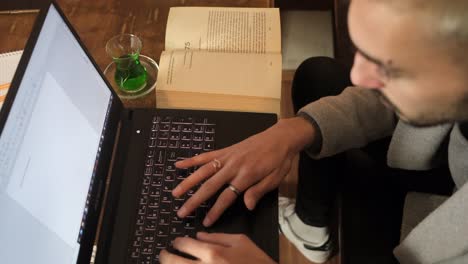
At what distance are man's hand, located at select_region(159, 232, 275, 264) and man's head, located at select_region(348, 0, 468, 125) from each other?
296 millimetres

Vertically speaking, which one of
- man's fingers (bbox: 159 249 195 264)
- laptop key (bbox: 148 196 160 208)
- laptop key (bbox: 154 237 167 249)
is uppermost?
laptop key (bbox: 148 196 160 208)

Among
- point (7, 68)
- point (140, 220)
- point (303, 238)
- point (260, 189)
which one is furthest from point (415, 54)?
point (303, 238)

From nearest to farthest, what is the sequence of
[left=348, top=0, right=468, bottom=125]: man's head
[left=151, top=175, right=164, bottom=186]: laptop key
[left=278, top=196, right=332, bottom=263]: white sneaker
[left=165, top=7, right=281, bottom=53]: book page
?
[left=348, top=0, right=468, bottom=125]: man's head, [left=151, top=175, right=164, bottom=186]: laptop key, [left=165, top=7, right=281, bottom=53]: book page, [left=278, top=196, right=332, bottom=263]: white sneaker

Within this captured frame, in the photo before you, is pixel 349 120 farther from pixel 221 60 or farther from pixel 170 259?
pixel 170 259

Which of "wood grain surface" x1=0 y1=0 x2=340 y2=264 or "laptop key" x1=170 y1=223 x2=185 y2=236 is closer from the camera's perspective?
"laptop key" x1=170 y1=223 x2=185 y2=236

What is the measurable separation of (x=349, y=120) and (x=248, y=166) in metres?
0.22

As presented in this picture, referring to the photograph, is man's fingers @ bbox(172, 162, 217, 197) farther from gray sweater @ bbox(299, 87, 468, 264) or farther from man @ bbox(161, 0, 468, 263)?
gray sweater @ bbox(299, 87, 468, 264)

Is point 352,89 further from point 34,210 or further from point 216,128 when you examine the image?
point 34,210

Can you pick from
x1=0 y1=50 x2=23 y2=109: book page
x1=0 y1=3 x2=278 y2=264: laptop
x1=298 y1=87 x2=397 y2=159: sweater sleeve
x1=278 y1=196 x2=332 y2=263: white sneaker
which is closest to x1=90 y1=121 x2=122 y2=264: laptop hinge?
x1=0 y1=3 x2=278 y2=264: laptop

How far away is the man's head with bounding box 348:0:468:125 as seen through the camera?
13.8 inches

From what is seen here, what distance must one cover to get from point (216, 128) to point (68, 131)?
27 centimetres

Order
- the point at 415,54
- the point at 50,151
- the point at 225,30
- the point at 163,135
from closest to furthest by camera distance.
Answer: the point at 415,54 < the point at 50,151 < the point at 163,135 < the point at 225,30

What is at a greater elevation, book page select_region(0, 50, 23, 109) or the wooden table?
the wooden table

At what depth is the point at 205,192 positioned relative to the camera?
684 millimetres
